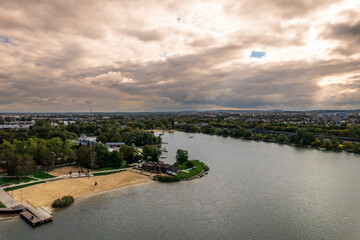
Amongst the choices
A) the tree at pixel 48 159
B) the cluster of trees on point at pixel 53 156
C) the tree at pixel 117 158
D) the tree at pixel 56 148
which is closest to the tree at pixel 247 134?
the cluster of trees on point at pixel 53 156

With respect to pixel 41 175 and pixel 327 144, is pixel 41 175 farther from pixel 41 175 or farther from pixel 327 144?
pixel 327 144

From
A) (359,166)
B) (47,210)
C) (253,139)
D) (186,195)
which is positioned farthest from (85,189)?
(253,139)

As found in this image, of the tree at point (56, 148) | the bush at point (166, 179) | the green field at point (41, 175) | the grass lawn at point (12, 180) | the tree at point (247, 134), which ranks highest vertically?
the tree at point (56, 148)

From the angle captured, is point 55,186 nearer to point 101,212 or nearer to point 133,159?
point 101,212

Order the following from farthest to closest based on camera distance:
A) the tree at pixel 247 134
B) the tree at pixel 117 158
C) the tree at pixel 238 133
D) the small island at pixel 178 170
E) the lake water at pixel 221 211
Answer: the tree at pixel 238 133 → the tree at pixel 247 134 → the tree at pixel 117 158 → the small island at pixel 178 170 → the lake water at pixel 221 211

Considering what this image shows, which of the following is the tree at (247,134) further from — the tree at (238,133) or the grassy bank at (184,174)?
the grassy bank at (184,174)

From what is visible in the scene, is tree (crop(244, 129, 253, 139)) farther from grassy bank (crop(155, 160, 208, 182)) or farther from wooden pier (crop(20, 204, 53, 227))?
wooden pier (crop(20, 204, 53, 227))

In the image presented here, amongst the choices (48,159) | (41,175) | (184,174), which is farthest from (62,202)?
(184,174)
